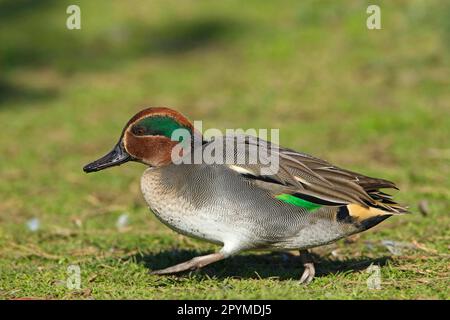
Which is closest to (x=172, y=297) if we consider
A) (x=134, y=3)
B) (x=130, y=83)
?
(x=130, y=83)

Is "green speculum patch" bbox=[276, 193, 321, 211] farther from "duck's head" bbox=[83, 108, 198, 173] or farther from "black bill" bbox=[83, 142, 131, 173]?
"black bill" bbox=[83, 142, 131, 173]

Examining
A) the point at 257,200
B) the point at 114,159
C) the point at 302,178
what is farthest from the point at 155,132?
the point at 302,178

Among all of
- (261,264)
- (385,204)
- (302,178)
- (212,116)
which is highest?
(302,178)

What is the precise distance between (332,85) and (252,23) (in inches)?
110

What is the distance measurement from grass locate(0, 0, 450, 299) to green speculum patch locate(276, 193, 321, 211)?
44 centimetres

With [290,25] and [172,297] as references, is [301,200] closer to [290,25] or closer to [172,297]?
[172,297]

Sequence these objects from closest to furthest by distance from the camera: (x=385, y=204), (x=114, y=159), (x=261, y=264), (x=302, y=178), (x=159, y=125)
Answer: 1. (x=302, y=178)
2. (x=385, y=204)
3. (x=159, y=125)
4. (x=114, y=159)
5. (x=261, y=264)

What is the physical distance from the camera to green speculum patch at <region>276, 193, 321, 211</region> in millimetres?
4480

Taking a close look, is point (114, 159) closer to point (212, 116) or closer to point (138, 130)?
point (138, 130)

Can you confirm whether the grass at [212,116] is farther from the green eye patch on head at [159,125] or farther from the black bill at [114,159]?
the green eye patch on head at [159,125]

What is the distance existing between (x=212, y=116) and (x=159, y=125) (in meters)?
4.83

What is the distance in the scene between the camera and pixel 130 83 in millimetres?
10859

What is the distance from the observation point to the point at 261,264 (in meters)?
5.18

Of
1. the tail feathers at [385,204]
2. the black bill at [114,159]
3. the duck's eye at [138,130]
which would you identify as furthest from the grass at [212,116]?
the duck's eye at [138,130]
